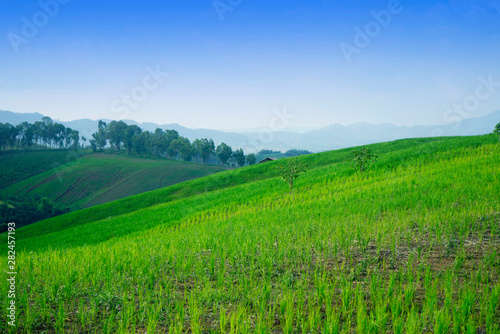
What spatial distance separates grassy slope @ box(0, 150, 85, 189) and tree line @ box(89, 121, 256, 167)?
26.3 meters

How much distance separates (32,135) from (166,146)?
241ft

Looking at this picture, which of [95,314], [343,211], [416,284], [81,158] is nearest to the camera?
[95,314]

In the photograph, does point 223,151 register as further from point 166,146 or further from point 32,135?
point 32,135

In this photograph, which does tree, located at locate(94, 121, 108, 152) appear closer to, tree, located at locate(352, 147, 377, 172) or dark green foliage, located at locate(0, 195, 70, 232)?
dark green foliage, located at locate(0, 195, 70, 232)

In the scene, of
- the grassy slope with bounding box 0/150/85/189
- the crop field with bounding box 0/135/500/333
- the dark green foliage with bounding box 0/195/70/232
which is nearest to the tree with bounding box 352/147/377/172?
the crop field with bounding box 0/135/500/333

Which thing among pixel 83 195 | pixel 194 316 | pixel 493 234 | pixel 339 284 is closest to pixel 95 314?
pixel 194 316

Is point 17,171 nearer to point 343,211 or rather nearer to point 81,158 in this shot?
point 81,158

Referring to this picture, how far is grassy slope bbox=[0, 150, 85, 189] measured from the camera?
106 metres

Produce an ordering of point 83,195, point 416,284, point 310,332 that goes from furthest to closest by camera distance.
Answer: point 83,195, point 416,284, point 310,332

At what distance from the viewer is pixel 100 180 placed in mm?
105375

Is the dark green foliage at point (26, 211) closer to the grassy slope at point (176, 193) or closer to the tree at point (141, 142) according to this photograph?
the grassy slope at point (176, 193)

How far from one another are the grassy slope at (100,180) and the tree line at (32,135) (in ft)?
163

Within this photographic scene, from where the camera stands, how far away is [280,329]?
4840 millimetres

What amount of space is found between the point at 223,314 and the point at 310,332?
4.98 feet
